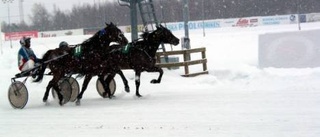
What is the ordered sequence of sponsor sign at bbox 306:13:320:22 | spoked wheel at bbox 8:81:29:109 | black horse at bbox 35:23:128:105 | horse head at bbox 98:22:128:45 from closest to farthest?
spoked wheel at bbox 8:81:29:109 → black horse at bbox 35:23:128:105 → horse head at bbox 98:22:128:45 → sponsor sign at bbox 306:13:320:22

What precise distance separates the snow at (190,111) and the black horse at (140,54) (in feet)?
2.50

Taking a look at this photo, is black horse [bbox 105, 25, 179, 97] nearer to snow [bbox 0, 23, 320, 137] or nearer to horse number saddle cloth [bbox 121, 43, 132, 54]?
horse number saddle cloth [bbox 121, 43, 132, 54]

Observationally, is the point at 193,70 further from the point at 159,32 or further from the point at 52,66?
the point at 52,66

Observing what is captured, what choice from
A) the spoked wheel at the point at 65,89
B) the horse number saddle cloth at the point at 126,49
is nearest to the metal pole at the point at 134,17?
the horse number saddle cloth at the point at 126,49

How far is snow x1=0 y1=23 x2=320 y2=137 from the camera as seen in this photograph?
849cm

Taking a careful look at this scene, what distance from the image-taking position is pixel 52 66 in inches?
522

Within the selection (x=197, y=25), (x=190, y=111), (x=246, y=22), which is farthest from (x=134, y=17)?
(x=246, y=22)

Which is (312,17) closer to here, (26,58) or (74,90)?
(74,90)

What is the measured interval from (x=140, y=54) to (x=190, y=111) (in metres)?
3.63

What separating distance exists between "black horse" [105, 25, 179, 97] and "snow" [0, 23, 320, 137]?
76 centimetres

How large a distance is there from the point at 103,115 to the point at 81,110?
1234 millimetres

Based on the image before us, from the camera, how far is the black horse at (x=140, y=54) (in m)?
13.5

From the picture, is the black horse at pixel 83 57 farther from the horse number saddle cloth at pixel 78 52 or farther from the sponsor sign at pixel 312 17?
the sponsor sign at pixel 312 17

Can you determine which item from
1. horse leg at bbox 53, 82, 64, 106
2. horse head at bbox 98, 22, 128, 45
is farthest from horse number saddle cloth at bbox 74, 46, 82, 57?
horse leg at bbox 53, 82, 64, 106
